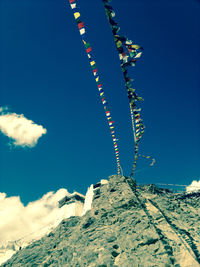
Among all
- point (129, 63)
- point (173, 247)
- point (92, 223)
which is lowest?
point (173, 247)

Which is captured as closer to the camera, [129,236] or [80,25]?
[80,25]

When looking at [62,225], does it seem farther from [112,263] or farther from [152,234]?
[152,234]

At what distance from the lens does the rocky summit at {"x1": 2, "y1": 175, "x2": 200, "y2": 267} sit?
11.2 metres

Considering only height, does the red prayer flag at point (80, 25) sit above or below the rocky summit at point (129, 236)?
above

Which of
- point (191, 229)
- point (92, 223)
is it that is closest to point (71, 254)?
point (92, 223)

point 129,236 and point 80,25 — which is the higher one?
point 80,25

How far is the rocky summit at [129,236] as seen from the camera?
11.2m

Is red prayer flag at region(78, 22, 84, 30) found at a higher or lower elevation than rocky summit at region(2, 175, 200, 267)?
higher

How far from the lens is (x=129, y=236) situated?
43.3ft

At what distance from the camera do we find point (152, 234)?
12516mm

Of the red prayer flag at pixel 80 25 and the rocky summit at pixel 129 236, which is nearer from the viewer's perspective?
the red prayer flag at pixel 80 25

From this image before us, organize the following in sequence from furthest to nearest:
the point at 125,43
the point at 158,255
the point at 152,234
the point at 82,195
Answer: the point at 82,195
the point at 152,234
the point at 158,255
the point at 125,43

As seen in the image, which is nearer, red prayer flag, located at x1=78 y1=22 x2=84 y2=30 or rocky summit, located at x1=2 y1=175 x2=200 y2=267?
red prayer flag, located at x1=78 y1=22 x2=84 y2=30

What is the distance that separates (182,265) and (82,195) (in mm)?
26432
